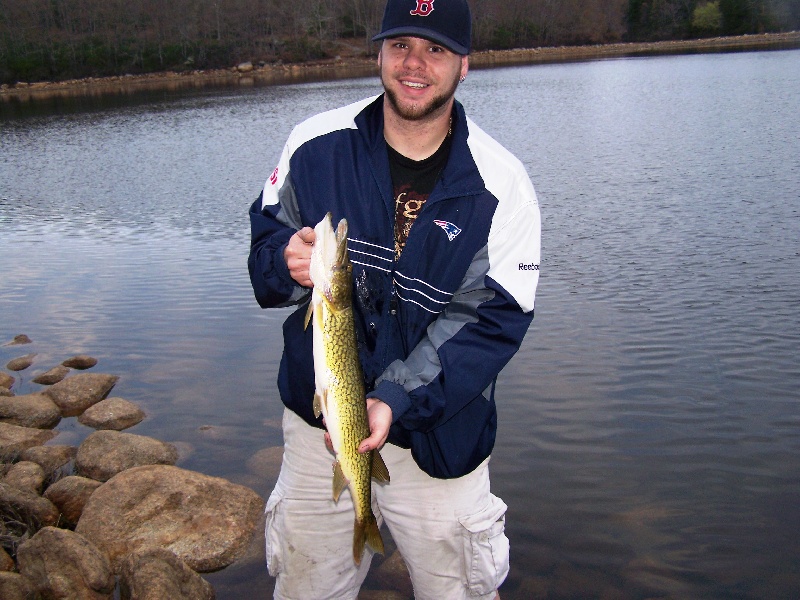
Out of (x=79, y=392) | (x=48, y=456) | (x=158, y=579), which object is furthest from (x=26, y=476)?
(x=158, y=579)

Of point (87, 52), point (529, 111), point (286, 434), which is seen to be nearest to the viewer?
point (286, 434)

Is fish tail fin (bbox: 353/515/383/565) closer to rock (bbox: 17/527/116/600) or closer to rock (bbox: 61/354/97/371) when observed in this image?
rock (bbox: 17/527/116/600)

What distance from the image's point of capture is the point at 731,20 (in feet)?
373

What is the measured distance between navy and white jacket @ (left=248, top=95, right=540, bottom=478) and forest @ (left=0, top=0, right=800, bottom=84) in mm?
99761

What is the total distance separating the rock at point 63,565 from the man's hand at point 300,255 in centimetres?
300

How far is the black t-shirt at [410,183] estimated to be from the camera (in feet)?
12.8

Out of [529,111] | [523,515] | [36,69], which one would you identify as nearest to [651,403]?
[523,515]

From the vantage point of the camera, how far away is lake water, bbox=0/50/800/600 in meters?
6.53

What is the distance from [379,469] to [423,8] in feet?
7.83

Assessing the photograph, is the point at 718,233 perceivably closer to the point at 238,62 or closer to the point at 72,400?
the point at 72,400

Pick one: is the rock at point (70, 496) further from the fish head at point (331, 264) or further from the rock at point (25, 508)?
the fish head at point (331, 264)

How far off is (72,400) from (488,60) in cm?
10134

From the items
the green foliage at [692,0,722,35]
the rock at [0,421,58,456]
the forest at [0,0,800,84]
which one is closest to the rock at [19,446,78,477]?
the rock at [0,421,58,456]

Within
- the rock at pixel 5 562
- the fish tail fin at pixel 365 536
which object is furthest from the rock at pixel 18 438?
the fish tail fin at pixel 365 536
